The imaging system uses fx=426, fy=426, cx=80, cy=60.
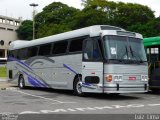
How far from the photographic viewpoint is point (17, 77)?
28.0 meters

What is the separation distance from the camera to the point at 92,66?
60.2ft

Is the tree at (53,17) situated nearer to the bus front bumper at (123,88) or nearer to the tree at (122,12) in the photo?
the tree at (122,12)

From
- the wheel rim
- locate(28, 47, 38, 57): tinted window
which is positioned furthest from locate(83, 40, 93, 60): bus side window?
locate(28, 47, 38, 57): tinted window

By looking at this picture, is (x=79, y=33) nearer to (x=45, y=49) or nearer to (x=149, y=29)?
(x=45, y=49)

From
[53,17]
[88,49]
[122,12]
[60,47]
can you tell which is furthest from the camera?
[53,17]

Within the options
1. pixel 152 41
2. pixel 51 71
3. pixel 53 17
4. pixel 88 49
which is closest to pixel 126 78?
pixel 88 49

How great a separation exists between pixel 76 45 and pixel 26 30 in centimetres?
9740

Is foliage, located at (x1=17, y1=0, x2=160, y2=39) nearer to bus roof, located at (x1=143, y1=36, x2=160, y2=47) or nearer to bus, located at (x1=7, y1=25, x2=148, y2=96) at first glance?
bus roof, located at (x1=143, y1=36, x2=160, y2=47)

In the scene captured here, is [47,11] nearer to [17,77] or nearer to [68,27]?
[68,27]

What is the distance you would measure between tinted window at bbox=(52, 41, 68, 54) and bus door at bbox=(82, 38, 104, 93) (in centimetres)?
229

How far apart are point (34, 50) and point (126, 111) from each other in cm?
1267

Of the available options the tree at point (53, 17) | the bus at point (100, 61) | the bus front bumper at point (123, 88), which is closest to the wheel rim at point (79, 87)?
the bus at point (100, 61)

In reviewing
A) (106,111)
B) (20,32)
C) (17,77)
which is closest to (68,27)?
(20,32)

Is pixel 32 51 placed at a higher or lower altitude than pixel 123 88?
higher
